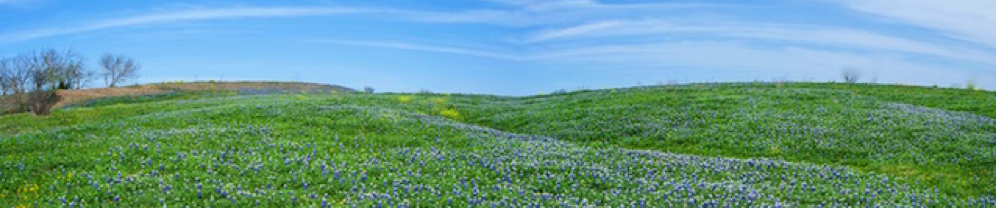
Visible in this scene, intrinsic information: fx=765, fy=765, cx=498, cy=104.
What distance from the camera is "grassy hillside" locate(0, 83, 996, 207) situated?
1369cm

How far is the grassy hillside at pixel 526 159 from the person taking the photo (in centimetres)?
1369

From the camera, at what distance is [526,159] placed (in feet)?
55.8

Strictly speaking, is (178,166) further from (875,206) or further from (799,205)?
(875,206)

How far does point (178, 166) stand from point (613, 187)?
27.9 feet

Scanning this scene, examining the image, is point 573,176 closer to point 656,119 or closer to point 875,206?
point 875,206

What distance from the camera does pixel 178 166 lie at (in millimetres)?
14961

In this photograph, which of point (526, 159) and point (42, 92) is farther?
point (42, 92)

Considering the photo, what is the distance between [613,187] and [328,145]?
735 cm

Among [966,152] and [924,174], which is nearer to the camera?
[924,174]

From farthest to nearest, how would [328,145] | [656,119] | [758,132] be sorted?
[656,119] < [758,132] < [328,145]

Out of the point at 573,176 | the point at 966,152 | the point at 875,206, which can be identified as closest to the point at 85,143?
the point at 573,176

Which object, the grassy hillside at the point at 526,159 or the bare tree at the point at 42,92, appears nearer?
the grassy hillside at the point at 526,159

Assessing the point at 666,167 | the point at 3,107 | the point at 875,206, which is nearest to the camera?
the point at 875,206

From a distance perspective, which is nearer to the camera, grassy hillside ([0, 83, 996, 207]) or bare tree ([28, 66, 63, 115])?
grassy hillside ([0, 83, 996, 207])
